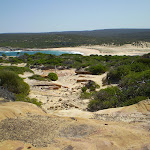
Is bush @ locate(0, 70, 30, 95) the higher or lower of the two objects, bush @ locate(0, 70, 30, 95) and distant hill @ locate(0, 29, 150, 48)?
the lower

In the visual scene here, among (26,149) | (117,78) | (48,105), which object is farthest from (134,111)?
(117,78)

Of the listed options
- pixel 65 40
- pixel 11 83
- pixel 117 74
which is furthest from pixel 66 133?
pixel 65 40

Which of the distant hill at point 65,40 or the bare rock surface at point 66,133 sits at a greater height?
the distant hill at point 65,40

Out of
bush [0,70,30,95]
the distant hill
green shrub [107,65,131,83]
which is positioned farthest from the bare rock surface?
the distant hill

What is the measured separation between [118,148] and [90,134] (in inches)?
31.2

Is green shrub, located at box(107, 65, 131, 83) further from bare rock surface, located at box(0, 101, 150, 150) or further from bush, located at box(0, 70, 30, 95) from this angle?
bare rock surface, located at box(0, 101, 150, 150)

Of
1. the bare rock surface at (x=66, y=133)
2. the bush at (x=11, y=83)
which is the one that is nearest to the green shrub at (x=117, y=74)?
the bush at (x=11, y=83)

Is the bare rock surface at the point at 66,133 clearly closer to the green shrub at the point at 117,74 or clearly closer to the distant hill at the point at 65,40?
the green shrub at the point at 117,74

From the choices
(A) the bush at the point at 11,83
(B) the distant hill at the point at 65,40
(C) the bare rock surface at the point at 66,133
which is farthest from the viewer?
(B) the distant hill at the point at 65,40

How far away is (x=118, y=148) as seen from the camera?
3410 mm

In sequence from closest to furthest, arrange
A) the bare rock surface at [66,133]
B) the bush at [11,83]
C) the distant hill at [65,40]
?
the bare rock surface at [66,133] < the bush at [11,83] < the distant hill at [65,40]

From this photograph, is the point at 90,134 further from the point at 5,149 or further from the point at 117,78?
the point at 117,78

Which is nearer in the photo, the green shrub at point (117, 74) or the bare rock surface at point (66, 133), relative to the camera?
the bare rock surface at point (66, 133)

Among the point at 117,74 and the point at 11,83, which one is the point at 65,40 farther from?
the point at 11,83
